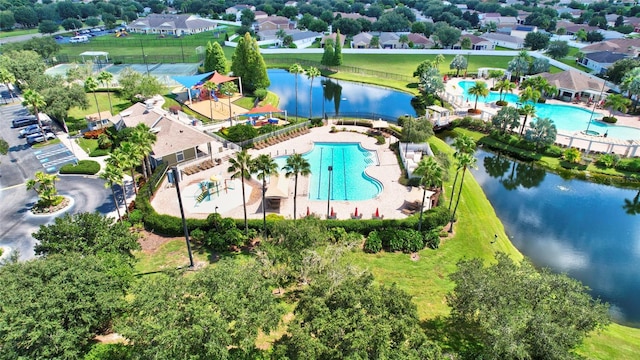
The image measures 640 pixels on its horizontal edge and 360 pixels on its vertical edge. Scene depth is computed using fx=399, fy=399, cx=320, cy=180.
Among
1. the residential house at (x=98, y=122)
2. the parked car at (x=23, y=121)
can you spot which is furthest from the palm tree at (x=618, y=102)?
the parked car at (x=23, y=121)

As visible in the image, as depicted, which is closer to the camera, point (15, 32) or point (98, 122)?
point (98, 122)

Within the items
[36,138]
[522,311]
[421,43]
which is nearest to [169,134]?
[36,138]

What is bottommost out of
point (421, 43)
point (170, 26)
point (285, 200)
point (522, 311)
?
point (285, 200)

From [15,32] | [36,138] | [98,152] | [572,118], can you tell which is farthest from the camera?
[15,32]

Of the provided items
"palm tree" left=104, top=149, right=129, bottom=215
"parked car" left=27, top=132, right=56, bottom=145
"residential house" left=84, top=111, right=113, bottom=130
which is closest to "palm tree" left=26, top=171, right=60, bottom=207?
"palm tree" left=104, top=149, right=129, bottom=215

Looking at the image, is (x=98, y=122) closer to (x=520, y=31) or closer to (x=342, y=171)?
(x=342, y=171)

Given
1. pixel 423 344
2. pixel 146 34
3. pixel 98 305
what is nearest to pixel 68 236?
pixel 98 305
